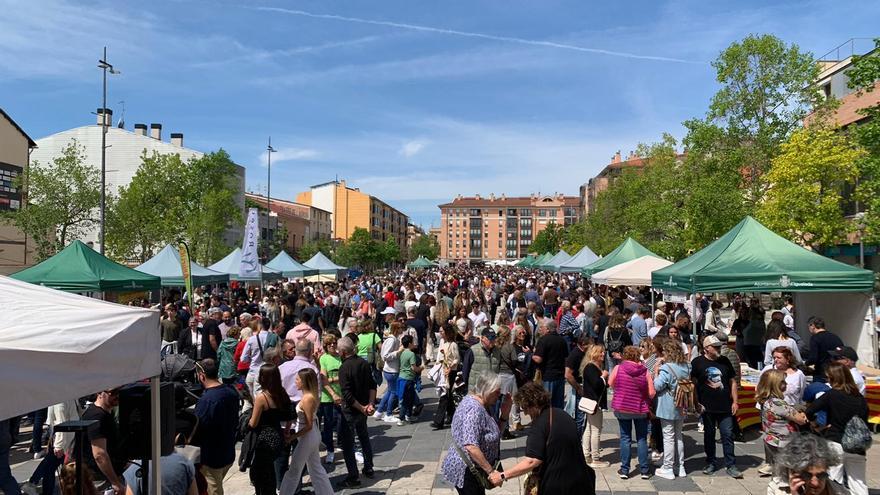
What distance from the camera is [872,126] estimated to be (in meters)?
14.9

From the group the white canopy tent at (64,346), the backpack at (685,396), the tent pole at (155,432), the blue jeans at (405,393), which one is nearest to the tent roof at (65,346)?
the white canopy tent at (64,346)

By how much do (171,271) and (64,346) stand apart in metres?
16.9

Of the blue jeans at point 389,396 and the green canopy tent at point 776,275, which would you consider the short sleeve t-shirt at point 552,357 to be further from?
the green canopy tent at point 776,275

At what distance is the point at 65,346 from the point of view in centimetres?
302

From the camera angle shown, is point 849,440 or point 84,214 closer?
point 849,440

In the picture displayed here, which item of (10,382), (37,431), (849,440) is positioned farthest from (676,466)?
(37,431)

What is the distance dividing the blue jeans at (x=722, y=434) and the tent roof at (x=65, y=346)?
6.14 m

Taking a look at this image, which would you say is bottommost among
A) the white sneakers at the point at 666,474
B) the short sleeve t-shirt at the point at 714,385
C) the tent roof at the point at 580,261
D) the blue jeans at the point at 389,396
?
the white sneakers at the point at 666,474

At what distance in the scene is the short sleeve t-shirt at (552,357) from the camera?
8.55 metres

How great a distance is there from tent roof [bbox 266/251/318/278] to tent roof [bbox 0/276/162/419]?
2405 centimetres

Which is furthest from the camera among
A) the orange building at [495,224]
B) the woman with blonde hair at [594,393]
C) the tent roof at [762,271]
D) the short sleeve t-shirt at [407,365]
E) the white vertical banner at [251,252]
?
the orange building at [495,224]

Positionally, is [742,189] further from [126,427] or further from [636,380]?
[126,427]

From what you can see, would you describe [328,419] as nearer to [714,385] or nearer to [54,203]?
[714,385]

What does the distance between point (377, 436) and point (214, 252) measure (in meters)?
35.6
